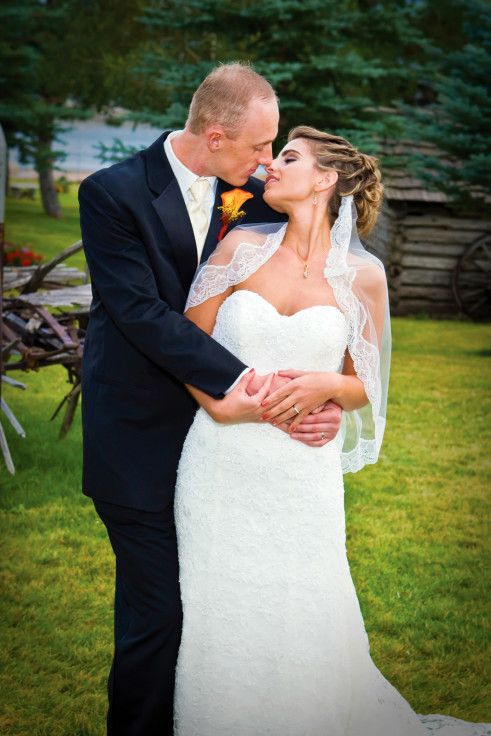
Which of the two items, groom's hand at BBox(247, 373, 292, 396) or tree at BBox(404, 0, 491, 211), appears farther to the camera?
tree at BBox(404, 0, 491, 211)

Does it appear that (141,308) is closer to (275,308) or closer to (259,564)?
(275,308)

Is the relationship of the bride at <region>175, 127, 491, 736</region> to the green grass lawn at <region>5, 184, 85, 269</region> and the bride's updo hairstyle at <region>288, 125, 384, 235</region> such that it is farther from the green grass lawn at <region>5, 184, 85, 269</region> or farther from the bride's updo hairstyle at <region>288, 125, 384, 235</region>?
the green grass lawn at <region>5, 184, 85, 269</region>

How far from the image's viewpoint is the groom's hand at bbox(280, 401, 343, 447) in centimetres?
318

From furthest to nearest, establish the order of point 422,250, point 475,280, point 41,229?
point 41,229 → point 422,250 → point 475,280

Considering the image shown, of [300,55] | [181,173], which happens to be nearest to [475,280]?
[300,55]

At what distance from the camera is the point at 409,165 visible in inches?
637

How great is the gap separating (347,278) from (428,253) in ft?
51.9

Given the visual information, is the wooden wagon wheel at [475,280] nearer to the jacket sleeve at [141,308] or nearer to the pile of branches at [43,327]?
the pile of branches at [43,327]

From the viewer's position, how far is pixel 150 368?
126 inches

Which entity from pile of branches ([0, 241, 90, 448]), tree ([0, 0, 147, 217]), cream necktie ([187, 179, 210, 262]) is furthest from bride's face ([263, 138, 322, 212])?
tree ([0, 0, 147, 217])

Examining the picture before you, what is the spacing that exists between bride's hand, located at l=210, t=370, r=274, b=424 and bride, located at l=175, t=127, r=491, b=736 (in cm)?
1

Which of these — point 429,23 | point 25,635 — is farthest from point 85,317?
point 429,23

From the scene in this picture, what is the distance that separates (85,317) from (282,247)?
445 cm

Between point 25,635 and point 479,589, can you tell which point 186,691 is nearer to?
point 25,635
